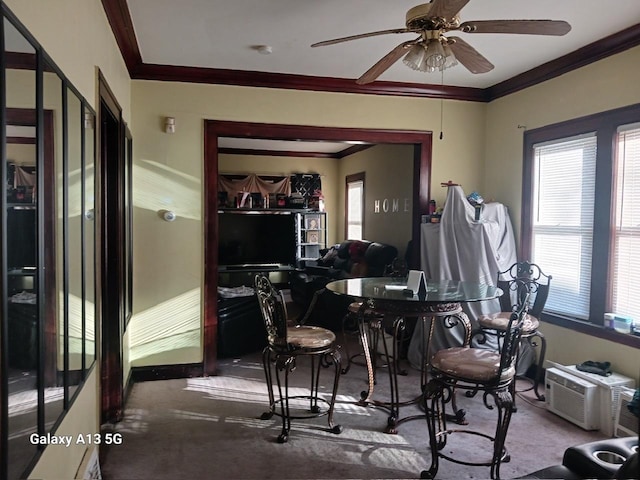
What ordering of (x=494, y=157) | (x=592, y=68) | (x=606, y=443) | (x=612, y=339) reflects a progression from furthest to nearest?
(x=494, y=157)
(x=592, y=68)
(x=612, y=339)
(x=606, y=443)

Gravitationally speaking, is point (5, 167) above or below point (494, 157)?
below

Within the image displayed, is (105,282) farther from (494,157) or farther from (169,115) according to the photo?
(494,157)

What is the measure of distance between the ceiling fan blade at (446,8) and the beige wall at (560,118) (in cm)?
181

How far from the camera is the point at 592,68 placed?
3637 mm

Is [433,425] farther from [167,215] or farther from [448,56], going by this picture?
[167,215]

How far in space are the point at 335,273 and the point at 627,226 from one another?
410cm

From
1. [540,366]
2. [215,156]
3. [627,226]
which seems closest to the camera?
[627,226]

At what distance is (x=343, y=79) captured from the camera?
14.7 ft

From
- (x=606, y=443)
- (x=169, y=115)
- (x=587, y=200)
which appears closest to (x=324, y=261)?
(x=169, y=115)

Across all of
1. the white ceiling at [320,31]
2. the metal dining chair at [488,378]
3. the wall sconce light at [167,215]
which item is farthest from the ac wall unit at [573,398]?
the wall sconce light at [167,215]

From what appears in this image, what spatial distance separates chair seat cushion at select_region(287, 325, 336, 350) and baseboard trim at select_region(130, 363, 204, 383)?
141 cm

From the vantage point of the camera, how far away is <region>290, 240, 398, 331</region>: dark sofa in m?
6.04

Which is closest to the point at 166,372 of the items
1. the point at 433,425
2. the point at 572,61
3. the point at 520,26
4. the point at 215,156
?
the point at 215,156

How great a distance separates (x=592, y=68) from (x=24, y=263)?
3920mm
